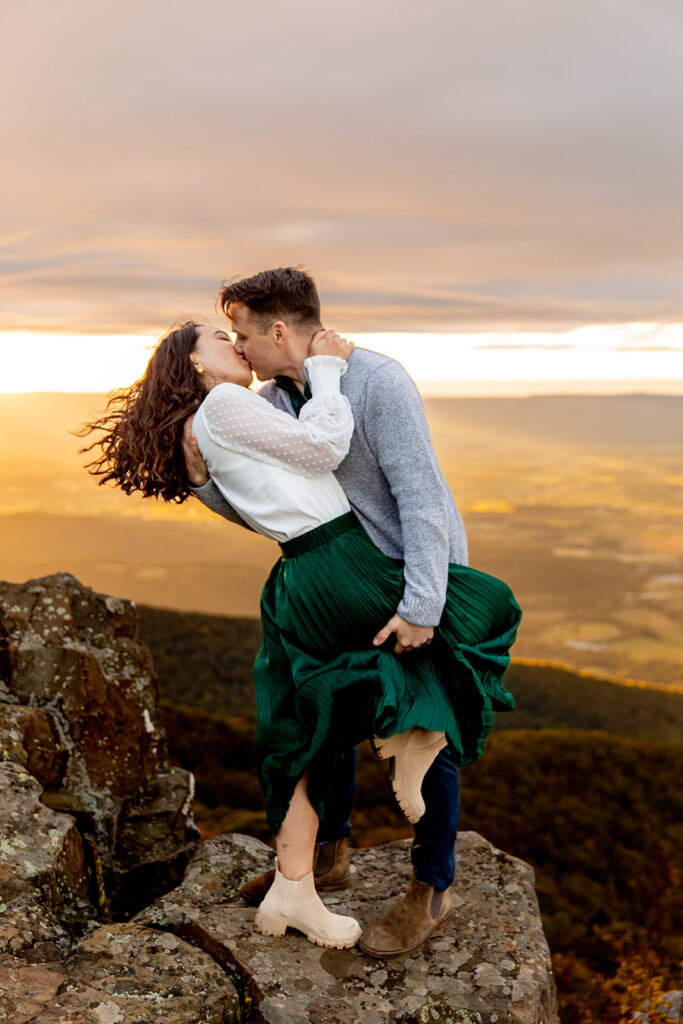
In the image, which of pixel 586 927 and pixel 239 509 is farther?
pixel 586 927

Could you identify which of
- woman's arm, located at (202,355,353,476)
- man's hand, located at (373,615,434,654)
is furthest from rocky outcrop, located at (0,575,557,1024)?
woman's arm, located at (202,355,353,476)

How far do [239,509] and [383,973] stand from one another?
192 centimetres

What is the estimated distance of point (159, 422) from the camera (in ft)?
11.1

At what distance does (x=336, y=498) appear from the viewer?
10.7 feet

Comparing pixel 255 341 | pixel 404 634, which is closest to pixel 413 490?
pixel 404 634

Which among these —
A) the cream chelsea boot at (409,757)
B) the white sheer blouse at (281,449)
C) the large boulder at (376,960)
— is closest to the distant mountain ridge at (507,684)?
the large boulder at (376,960)

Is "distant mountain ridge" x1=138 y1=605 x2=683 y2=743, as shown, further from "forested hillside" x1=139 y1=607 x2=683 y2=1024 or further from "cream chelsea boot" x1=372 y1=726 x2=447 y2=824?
"cream chelsea boot" x1=372 y1=726 x2=447 y2=824

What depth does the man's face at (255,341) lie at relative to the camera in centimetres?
319

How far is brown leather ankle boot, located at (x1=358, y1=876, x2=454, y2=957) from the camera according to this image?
133 inches

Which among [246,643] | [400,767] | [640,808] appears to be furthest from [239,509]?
[246,643]

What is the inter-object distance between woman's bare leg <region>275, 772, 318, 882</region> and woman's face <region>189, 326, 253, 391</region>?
163 centimetres

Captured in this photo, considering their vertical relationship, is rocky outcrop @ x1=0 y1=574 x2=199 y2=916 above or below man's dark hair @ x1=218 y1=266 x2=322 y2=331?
below

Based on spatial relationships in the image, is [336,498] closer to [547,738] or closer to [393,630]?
[393,630]

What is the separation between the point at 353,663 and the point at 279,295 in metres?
1.42
